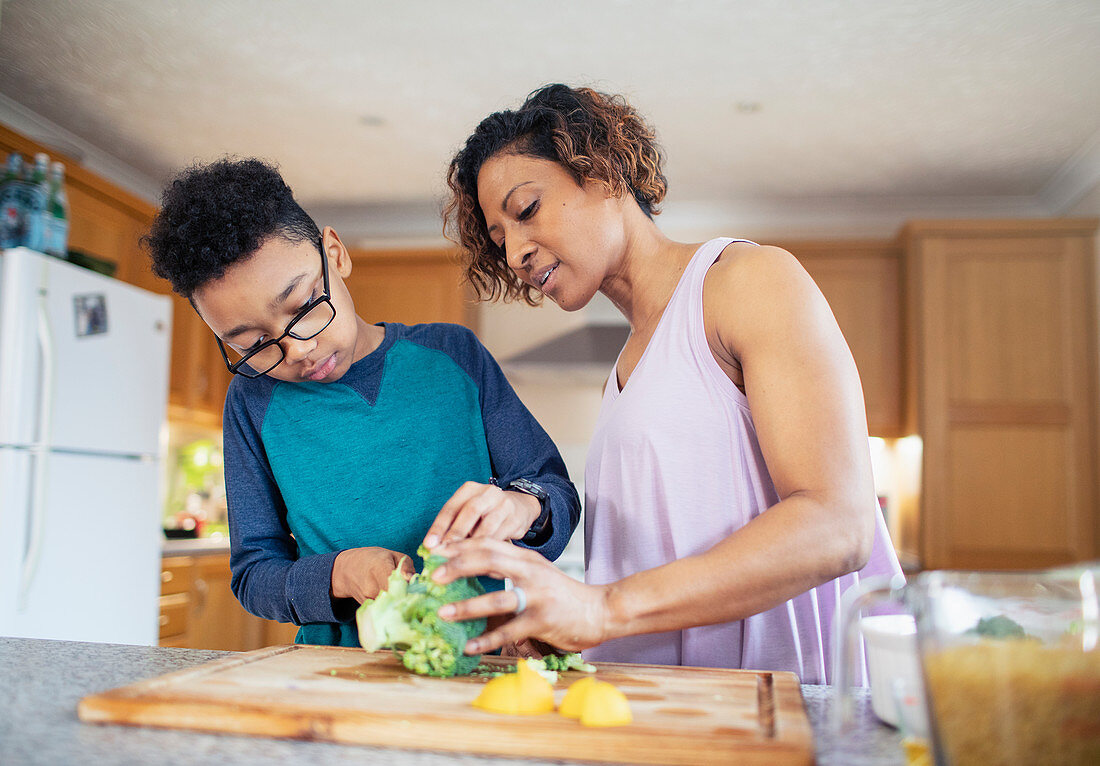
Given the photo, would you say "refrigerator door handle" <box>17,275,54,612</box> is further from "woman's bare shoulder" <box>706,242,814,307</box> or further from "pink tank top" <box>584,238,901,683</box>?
"woman's bare shoulder" <box>706,242,814,307</box>

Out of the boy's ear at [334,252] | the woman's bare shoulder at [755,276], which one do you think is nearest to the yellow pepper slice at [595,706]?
the woman's bare shoulder at [755,276]

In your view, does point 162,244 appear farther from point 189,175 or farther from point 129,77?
point 129,77

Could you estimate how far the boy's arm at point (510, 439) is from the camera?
1156 mm

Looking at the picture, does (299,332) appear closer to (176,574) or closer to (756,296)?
(756,296)

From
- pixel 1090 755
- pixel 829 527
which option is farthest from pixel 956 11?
pixel 1090 755

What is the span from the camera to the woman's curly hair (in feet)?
3.74

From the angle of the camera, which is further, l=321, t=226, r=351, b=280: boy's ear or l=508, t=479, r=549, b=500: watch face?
l=321, t=226, r=351, b=280: boy's ear

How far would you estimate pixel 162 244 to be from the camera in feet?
3.69

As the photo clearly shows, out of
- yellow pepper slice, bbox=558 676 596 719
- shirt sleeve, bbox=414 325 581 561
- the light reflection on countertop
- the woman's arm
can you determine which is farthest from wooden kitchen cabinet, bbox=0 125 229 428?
yellow pepper slice, bbox=558 676 596 719

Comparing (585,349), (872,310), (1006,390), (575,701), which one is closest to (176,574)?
(585,349)

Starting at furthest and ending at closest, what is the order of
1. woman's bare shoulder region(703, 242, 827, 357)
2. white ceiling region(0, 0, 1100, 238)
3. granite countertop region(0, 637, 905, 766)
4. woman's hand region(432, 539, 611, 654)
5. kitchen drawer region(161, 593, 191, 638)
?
kitchen drawer region(161, 593, 191, 638) → white ceiling region(0, 0, 1100, 238) → woman's bare shoulder region(703, 242, 827, 357) → woman's hand region(432, 539, 611, 654) → granite countertop region(0, 637, 905, 766)

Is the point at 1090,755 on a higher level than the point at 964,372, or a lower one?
lower

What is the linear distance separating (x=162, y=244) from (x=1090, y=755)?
1119mm

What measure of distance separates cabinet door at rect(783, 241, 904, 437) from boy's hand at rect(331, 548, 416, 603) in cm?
350
